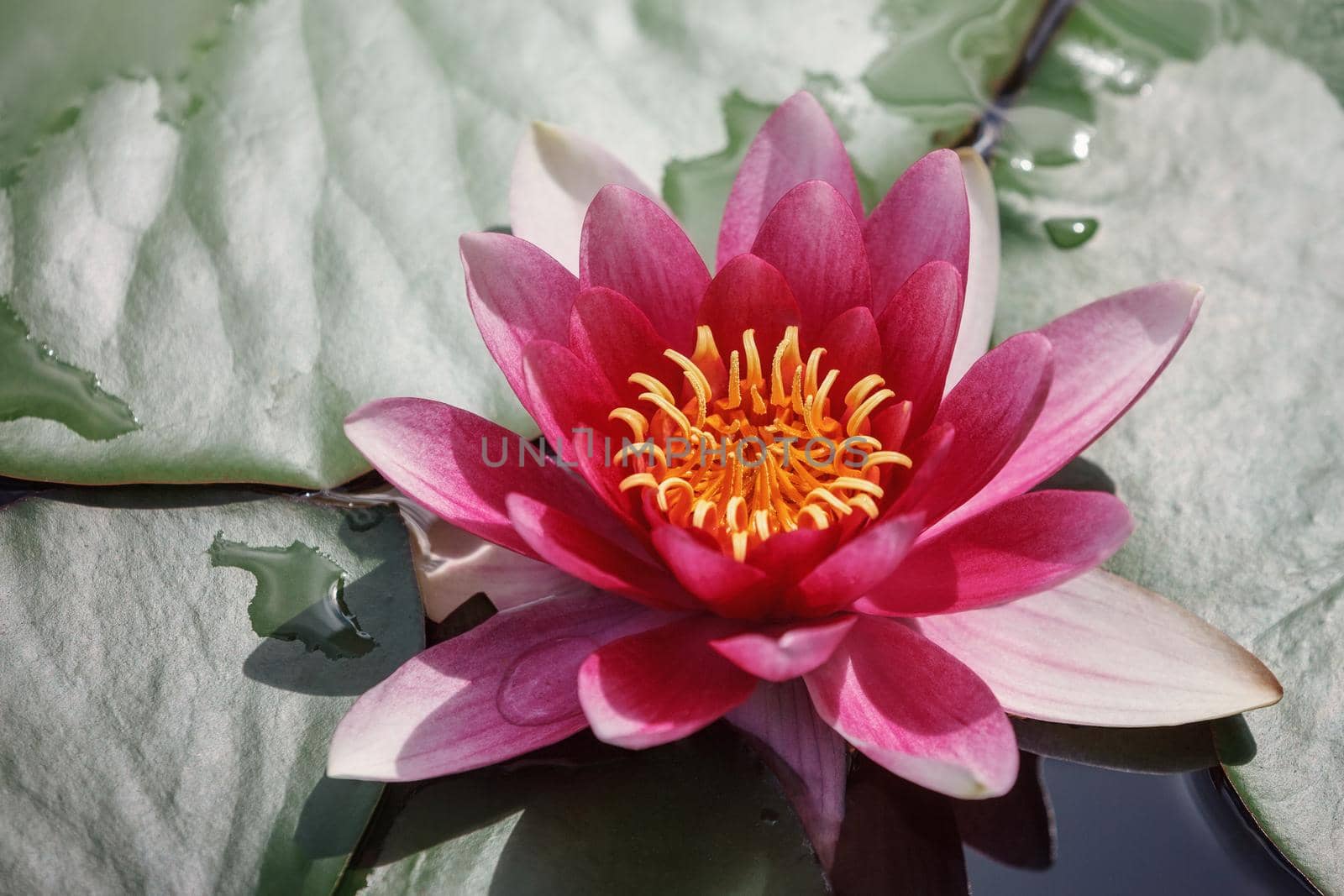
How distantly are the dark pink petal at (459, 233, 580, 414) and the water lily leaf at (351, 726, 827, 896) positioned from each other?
65 cm

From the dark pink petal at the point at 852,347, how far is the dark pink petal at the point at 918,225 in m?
0.12

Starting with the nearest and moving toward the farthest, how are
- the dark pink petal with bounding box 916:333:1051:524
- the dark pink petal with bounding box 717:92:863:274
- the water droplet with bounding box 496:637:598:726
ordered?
1. the dark pink petal with bounding box 916:333:1051:524
2. the water droplet with bounding box 496:637:598:726
3. the dark pink petal with bounding box 717:92:863:274

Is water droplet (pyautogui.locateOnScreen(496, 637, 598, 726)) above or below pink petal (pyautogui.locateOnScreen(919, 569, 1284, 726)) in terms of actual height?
above

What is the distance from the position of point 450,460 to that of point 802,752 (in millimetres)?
769

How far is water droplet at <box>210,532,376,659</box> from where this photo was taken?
1.75 m

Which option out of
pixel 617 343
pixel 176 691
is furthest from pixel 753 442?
pixel 176 691

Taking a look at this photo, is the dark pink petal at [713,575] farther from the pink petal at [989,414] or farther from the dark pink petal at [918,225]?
the dark pink petal at [918,225]

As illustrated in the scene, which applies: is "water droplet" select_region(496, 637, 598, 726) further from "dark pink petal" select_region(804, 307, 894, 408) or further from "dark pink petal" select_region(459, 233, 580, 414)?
"dark pink petal" select_region(804, 307, 894, 408)

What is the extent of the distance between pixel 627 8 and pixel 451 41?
0.42 m

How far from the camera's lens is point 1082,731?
176 cm

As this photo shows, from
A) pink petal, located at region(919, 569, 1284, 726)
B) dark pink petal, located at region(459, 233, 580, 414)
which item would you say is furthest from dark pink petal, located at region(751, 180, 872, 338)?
pink petal, located at region(919, 569, 1284, 726)

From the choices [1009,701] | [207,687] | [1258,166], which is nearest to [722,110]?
[1258,166]

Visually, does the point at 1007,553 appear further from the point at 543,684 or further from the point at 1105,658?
the point at 543,684

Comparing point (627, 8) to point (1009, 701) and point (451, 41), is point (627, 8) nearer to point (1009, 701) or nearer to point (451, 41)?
point (451, 41)
